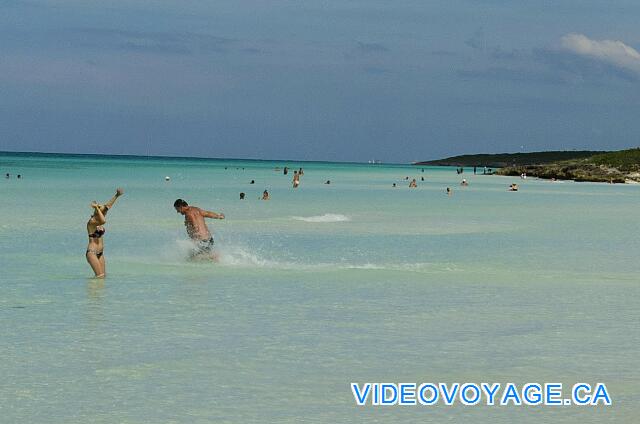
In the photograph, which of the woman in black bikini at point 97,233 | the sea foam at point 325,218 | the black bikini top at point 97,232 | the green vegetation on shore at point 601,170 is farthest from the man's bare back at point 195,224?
the green vegetation on shore at point 601,170

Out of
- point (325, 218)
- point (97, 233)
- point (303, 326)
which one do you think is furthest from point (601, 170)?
point (303, 326)

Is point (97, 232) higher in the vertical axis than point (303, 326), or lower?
higher

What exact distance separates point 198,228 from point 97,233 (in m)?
3.58

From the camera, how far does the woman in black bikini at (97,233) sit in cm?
1878

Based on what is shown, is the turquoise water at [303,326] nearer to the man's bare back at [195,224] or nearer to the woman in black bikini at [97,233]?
the woman in black bikini at [97,233]

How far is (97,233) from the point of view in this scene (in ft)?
62.6

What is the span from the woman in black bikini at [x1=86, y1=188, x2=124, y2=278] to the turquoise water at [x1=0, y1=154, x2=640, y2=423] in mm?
368

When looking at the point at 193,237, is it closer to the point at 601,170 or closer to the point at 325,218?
the point at 325,218

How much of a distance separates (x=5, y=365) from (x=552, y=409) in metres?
6.68

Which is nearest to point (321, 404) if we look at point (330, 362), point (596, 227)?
point (330, 362)

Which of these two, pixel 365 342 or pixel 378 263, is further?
pixel 378 263

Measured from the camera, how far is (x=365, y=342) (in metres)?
13.9

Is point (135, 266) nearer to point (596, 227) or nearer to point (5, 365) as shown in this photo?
point (5, 365)

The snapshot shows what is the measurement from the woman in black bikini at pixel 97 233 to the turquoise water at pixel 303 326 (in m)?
0.37
